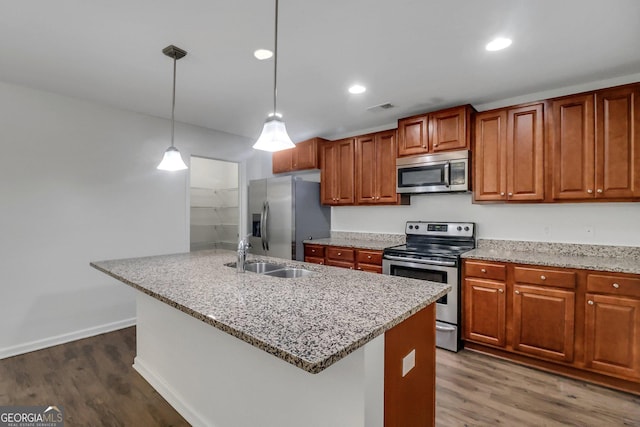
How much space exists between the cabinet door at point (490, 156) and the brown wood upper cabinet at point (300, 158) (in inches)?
80.4

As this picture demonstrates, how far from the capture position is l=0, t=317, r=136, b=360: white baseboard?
111 inches

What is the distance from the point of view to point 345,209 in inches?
178

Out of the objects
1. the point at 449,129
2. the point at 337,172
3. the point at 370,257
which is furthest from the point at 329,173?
the point at 449,129

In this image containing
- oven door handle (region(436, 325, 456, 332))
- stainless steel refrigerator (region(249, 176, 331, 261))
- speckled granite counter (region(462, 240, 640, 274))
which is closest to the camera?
speckled granite counter (region(462, 240, 640, 274))

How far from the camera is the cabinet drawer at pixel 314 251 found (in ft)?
13.0

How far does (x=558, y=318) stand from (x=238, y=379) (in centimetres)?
247

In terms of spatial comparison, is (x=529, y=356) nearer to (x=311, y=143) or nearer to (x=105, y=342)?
(x=311, y=143)

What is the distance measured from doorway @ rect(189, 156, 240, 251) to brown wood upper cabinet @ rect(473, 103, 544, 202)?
4.11 m

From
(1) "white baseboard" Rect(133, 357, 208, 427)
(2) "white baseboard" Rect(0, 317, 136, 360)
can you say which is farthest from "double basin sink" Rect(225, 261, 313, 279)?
(2) "white baseboard" Rect(0, 317, 136, 360)

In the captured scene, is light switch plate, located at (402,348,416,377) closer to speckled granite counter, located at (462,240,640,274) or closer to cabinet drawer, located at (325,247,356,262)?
speckled granite counter, located at (462,240,640,274)

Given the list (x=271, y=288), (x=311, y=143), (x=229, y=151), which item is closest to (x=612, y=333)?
(x=271, y=288)

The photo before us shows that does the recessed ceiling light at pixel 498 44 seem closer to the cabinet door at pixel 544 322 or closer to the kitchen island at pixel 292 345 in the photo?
the kitchen island at pixel 292 345

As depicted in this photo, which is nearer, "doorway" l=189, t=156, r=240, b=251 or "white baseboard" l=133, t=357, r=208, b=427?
"white baseboard" l=133, t=357, r=208, b=427

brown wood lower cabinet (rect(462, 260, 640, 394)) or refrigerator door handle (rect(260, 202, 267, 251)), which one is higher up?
refrigerator door handle (rect(260, 202, 267, 251))
